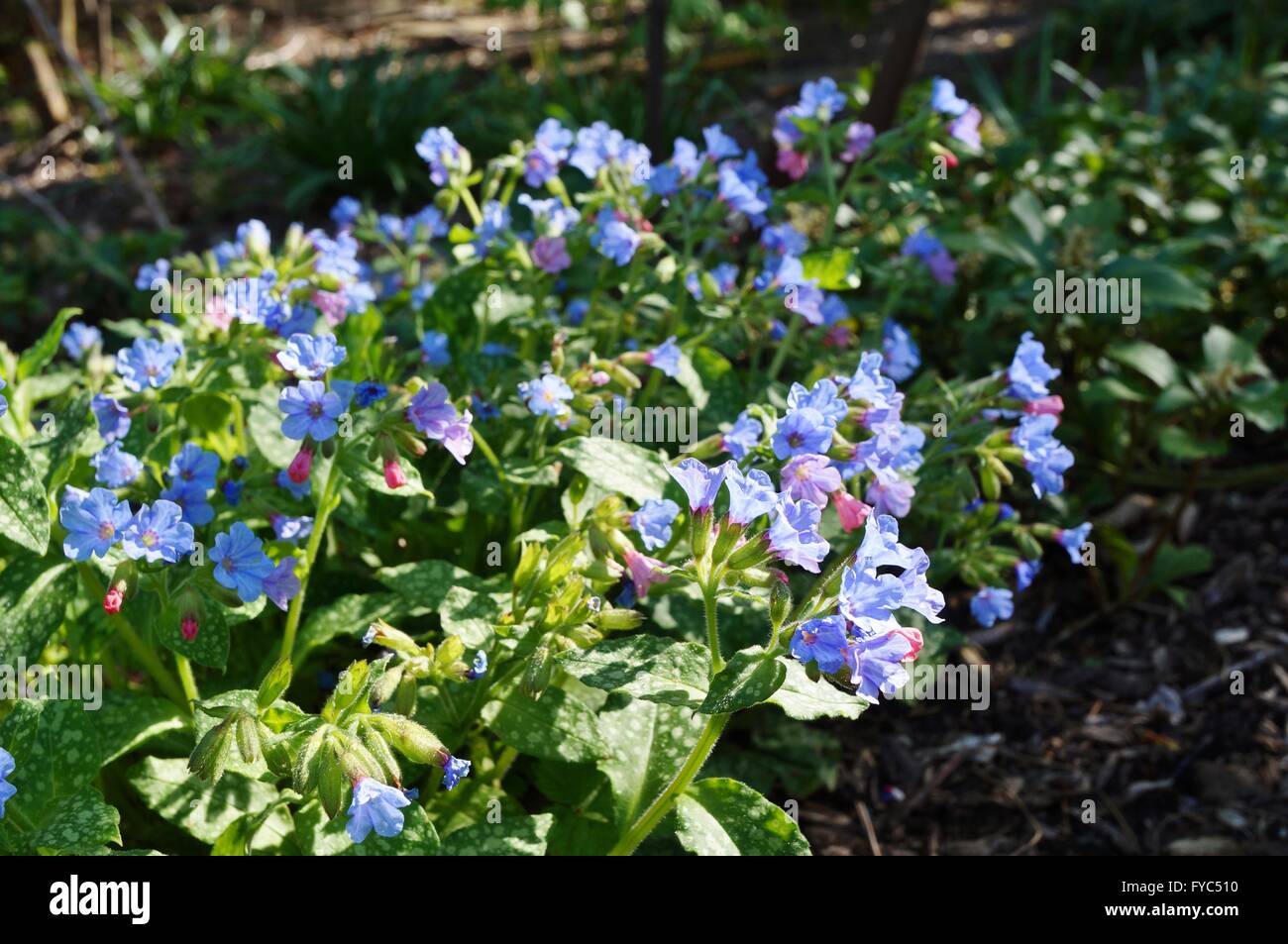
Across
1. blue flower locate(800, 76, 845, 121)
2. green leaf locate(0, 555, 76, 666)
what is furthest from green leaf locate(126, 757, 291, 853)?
blue flower locate(800, 76, 845, 121)

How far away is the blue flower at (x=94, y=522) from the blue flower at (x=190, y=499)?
21cm

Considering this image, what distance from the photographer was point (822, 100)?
2490mm

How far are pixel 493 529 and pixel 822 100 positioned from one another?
1033 millimetres

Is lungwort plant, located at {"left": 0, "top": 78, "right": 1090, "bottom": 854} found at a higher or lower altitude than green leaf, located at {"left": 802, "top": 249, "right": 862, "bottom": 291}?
lower

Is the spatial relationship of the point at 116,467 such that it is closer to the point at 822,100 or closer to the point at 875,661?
the point at 875,661

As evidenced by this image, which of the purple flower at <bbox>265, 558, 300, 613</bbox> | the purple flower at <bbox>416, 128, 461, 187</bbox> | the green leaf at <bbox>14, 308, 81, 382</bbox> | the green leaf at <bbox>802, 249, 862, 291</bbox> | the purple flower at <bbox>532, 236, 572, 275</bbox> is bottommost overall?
the purple flower at <bbox>265, 558, 300, 613</bbox>

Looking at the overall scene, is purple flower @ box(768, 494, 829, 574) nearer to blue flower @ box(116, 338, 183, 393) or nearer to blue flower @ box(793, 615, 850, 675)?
blue flower @ box(793, 615, 850, 675)

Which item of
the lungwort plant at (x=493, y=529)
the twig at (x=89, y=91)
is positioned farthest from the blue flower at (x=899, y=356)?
the twig at (x=89, y=91)

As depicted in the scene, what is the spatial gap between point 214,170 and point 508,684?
11.6ft

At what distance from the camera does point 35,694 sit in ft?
6.49

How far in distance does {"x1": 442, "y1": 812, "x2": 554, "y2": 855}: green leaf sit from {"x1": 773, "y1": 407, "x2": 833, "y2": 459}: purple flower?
1.99 ft

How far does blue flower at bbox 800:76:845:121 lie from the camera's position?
247cm

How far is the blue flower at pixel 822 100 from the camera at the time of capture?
8.12ft

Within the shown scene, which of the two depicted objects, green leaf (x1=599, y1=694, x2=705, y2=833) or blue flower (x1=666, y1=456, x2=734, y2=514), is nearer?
blue flower (x1=666, y1=456, x2=734, y2=514)
